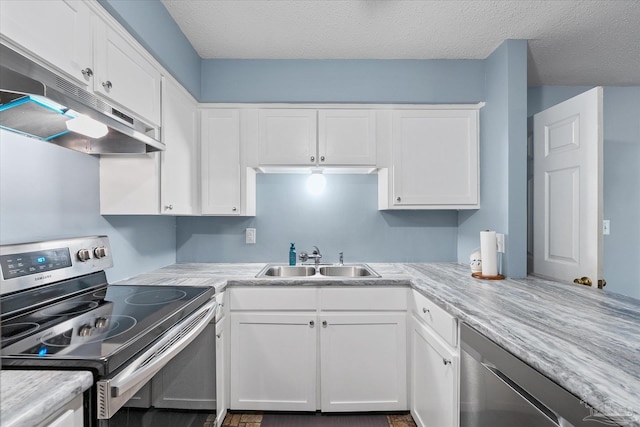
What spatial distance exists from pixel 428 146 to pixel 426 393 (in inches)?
62.8

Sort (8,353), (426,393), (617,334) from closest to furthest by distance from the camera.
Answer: (8,353) → (617,334) → (426,393)

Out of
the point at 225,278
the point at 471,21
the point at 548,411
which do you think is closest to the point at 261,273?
the point at 225,278

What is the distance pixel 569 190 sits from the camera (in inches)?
76.1

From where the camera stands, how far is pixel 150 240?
7.13ft

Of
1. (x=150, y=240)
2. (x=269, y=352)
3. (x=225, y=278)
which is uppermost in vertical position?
(x=150, y=240)

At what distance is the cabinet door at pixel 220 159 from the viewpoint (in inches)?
90.8

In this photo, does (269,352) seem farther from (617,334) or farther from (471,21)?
(471,21)

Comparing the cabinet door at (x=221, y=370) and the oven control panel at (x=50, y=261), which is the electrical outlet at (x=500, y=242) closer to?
the cabinet door at (x=221, y=370)

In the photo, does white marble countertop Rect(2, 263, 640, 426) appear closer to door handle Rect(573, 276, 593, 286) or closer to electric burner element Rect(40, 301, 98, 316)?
door handle Rect(573, 276, 593, 286)

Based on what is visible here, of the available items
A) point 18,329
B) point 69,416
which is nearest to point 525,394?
point 69,416

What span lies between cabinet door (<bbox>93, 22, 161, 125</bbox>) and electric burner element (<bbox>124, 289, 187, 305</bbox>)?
871 mm

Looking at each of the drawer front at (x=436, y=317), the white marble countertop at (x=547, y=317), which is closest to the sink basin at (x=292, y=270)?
the white marble countertop at (x=547, y=317)

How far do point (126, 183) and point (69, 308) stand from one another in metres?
0.69

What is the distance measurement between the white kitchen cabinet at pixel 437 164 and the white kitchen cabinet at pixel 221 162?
43.3 inches
